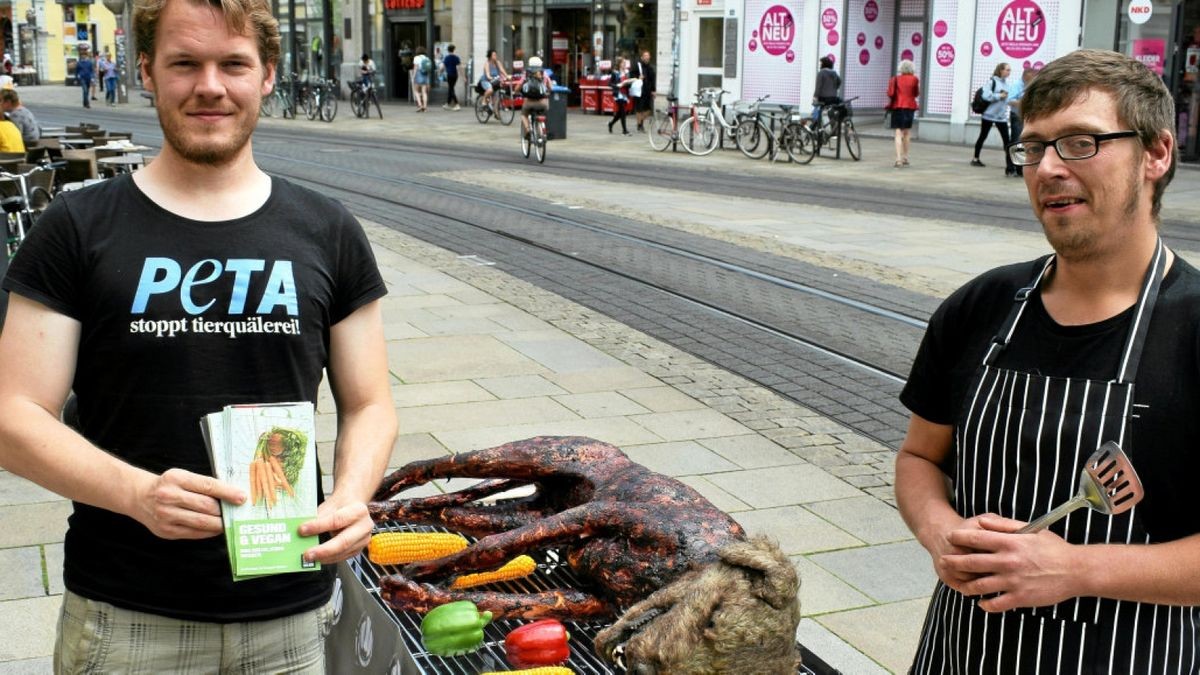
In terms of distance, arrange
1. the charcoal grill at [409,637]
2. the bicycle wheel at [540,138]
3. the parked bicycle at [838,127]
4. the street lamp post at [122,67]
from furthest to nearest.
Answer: the street lamp post at [122,67] < the parked bicycle at [838,127] < the bicycle wheel at [540,138] < the charcoal grill at [409,637]

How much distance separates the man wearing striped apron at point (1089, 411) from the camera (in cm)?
198

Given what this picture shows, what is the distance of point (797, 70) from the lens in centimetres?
2933

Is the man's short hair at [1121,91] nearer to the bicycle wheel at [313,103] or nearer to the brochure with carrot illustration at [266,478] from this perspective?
the brochure with carrot illustration at [266,478]

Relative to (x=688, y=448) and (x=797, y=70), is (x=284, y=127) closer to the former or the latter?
(x=797, y=70)

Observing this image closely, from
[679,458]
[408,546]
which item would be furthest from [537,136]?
[408,546]

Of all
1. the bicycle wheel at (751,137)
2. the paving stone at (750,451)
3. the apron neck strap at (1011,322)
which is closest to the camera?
the apron neck strap at (1011,322)

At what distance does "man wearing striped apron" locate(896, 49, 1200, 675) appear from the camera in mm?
1979

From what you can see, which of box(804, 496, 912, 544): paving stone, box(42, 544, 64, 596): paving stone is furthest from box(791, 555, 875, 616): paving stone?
box(42, 544, 64, 596): paving stone

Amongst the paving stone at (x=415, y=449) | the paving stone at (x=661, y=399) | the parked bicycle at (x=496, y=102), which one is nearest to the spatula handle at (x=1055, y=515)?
the paving stone at (x=415, y=449)

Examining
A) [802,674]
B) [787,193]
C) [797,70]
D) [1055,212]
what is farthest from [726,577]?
[797,70]

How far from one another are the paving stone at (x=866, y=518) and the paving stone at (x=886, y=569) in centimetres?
9

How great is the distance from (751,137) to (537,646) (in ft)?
70.2

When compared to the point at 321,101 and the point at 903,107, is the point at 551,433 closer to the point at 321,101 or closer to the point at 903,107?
the point at 903,107

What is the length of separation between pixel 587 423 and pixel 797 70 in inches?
949
